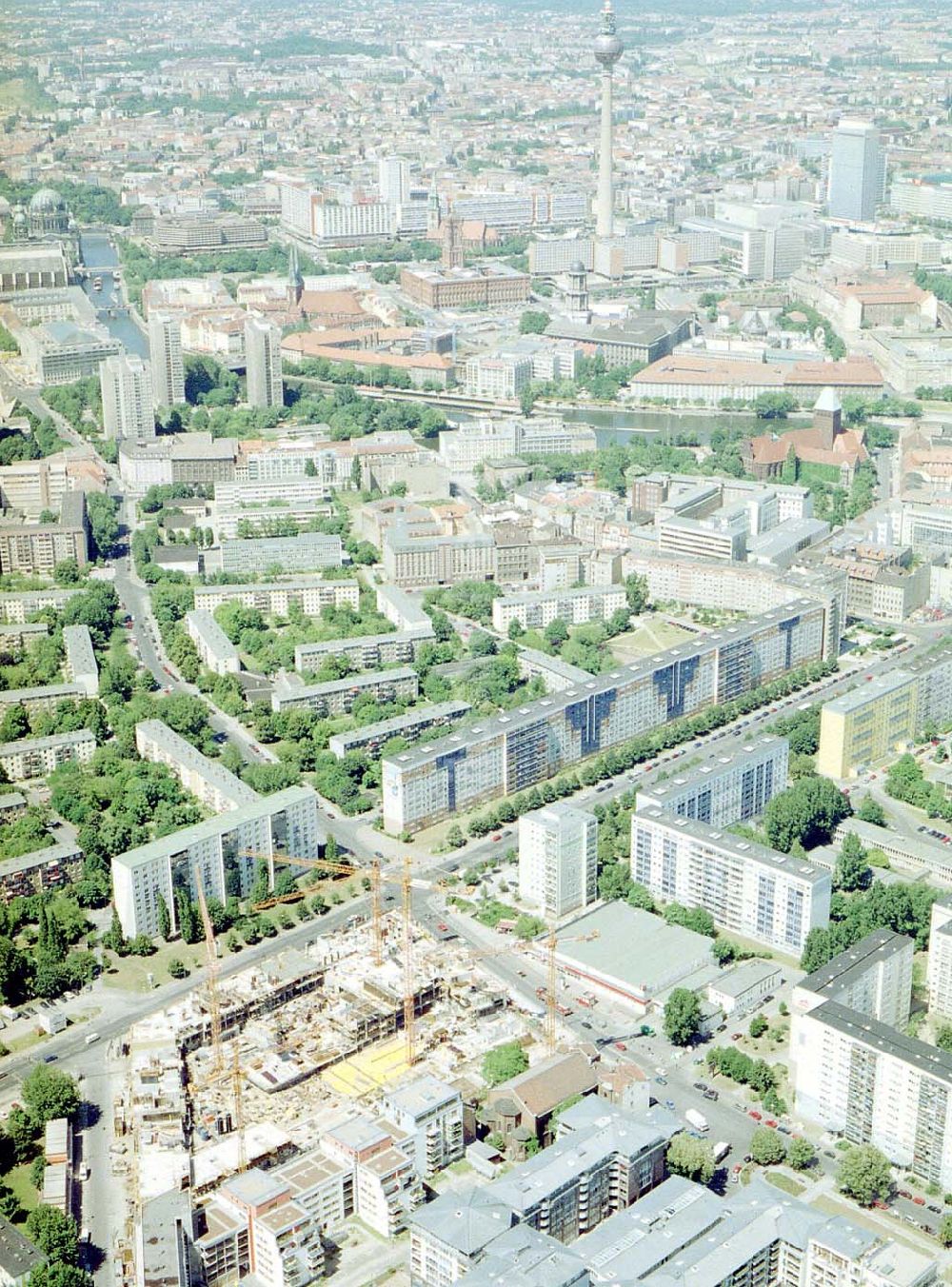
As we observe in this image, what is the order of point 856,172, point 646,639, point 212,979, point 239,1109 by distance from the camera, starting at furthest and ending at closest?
1. point 856,172
2. point 646,639
3. point 212,979
4. point 239,1109

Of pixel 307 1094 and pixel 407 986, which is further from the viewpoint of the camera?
pixel 407 986

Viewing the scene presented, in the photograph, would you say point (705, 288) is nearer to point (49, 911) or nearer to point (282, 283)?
point (282, 283)

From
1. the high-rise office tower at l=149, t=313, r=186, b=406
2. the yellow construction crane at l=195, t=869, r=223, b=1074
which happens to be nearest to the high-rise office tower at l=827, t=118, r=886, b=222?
the high-rise office tower at l=149, t=313, r=186, b=406

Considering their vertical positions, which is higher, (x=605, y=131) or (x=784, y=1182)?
(x=605, y=131)

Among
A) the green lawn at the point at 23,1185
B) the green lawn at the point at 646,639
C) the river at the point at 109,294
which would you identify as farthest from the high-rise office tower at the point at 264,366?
the green lawn at the point at 23,1185

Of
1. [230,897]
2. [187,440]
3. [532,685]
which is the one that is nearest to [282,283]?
[187,440]

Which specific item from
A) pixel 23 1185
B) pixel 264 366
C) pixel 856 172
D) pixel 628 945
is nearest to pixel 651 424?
pixel 264 366

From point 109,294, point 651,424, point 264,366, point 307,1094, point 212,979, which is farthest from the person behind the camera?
point 109,294

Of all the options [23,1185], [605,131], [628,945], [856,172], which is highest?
[605,131]

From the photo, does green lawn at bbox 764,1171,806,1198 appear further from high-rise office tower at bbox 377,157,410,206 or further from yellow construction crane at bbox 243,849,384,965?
high-rise office tower at bbox 377,157,410,206

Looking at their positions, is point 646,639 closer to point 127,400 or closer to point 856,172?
point 127,400
